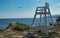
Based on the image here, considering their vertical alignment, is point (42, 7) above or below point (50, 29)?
above

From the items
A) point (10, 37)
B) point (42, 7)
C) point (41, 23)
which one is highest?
point (42, 7)

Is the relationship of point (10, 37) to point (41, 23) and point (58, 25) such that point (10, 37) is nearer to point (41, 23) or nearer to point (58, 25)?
point (41, 23)

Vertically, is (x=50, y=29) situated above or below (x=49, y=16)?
below

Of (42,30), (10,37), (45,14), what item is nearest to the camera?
(45,14)

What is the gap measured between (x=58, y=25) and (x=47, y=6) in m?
2.60

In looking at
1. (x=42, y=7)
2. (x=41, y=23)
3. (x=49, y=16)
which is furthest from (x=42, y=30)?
(x=42, y=7)

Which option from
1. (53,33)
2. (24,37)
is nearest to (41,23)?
(53,33)

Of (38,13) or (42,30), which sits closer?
(38,13)

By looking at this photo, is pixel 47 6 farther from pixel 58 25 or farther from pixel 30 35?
pixel 58 25

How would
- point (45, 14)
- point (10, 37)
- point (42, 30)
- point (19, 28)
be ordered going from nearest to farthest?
Result: point (45, 14)
point (10, 37)
point (42, 30)
point (19, 28)

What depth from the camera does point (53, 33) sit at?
25.6ft

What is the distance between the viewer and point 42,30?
8.40m

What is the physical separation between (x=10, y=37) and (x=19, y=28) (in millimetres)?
1575

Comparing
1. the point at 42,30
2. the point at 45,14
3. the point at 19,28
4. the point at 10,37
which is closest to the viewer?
the point at 45,14
